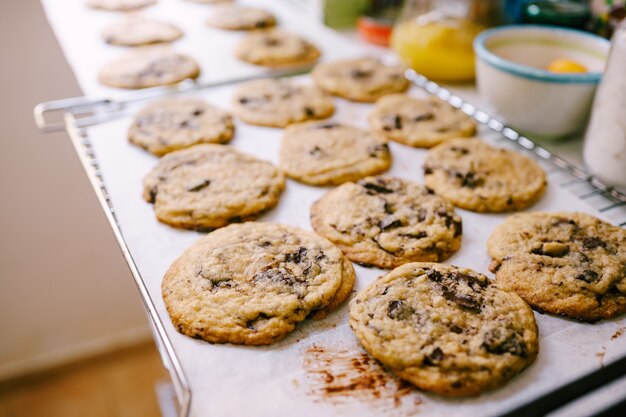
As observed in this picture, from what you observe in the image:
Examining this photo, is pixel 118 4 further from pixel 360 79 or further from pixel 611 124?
pixel 611 124

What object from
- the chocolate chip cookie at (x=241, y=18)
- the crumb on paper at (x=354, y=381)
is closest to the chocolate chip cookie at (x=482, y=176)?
the crumb on paper at (x=354, y=381)

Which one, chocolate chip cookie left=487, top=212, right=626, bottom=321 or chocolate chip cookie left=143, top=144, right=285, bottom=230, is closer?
chocolate chip cookie left=487, top=212, right=626, bottom=321

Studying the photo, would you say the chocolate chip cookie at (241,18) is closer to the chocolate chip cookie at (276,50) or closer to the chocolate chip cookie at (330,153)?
the chocolate chip cookie at (276,50)

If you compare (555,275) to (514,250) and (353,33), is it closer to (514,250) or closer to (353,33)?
(514,250)

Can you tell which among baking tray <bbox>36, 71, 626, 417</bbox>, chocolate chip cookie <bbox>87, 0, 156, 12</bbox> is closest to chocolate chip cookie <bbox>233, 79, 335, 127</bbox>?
baking tray <bbox>36, 71, 626, 417</bbox>

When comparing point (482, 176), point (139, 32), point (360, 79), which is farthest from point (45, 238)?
point (482, 176)

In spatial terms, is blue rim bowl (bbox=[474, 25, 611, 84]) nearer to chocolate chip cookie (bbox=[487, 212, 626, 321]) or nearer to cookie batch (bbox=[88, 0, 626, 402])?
cookie batch (bbox=[88, 0, 626, 402])
